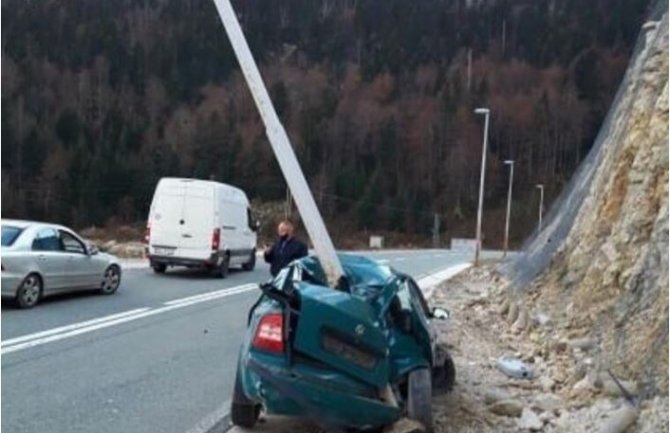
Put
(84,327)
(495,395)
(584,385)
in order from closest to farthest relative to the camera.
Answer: (584,385)
(495,395)
(84,327)

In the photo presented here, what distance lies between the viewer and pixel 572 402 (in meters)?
7.49

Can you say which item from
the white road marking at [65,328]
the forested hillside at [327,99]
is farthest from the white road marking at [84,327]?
the forested hillside at [327,99]

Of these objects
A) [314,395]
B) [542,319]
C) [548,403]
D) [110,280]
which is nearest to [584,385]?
[548,403]

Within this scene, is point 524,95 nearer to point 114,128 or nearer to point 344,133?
point 344,133

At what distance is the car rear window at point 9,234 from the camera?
43.2 feet

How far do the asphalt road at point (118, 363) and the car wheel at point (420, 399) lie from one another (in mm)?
1802

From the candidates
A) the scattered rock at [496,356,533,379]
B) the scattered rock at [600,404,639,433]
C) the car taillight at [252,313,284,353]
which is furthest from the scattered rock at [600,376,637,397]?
the car taillight at [252,313,284,353]

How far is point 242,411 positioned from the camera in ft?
21.5

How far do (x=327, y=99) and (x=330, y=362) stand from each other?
130 meters

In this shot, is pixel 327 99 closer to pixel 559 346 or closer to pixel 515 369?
pixel 559 346

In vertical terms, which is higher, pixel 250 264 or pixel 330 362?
pixel 330 362

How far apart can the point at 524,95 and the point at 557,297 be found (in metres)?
129

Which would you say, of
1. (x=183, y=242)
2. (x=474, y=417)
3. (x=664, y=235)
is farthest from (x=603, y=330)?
(x=183, y=242)

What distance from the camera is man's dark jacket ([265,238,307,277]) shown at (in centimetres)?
1070
